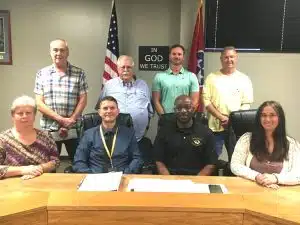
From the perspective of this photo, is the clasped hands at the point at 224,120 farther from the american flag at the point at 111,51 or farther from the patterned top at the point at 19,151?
the patterned top at the point at 19,151

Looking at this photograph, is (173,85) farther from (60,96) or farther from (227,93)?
(60,96)

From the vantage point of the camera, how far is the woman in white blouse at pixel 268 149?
2.29 meters

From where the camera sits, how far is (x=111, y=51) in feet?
14.0

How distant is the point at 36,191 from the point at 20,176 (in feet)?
1.04

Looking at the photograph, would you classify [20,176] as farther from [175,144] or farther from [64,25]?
[64,25]

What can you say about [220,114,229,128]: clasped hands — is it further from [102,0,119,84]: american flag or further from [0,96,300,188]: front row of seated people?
[102,0,119,84]: american flag

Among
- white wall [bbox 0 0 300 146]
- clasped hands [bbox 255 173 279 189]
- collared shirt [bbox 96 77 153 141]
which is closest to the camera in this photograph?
clasped hands [bbox 255 173 279 189]

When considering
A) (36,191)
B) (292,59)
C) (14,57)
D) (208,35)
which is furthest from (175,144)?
(14,57)

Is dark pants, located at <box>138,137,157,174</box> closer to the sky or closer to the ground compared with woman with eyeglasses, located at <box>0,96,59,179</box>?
closer to the ground

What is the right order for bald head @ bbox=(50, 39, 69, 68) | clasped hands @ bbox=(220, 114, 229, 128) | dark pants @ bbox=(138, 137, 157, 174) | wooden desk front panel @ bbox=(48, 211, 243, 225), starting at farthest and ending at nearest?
clasped hands @ bbox=(220, 114, 229, 128) → bald head @ bbox=(50, 39, 69, 68) → dark pants @ bbox=(138, 137, 157, 174) → wooden desk front panel @ bbox=(48, 211, 243, 225)

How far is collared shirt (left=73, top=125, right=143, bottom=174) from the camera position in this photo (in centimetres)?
264

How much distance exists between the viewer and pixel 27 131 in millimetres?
2340

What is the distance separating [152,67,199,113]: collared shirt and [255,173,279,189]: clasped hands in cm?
153

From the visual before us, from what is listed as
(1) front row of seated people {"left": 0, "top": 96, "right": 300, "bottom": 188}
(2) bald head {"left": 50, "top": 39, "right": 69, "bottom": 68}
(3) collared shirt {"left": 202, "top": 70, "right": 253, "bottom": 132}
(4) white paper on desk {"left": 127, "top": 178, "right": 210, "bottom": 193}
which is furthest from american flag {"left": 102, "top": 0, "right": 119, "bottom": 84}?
(4) white paper on desk {"left": 127, "top": 178, "right": 210, "bottom": 193}
